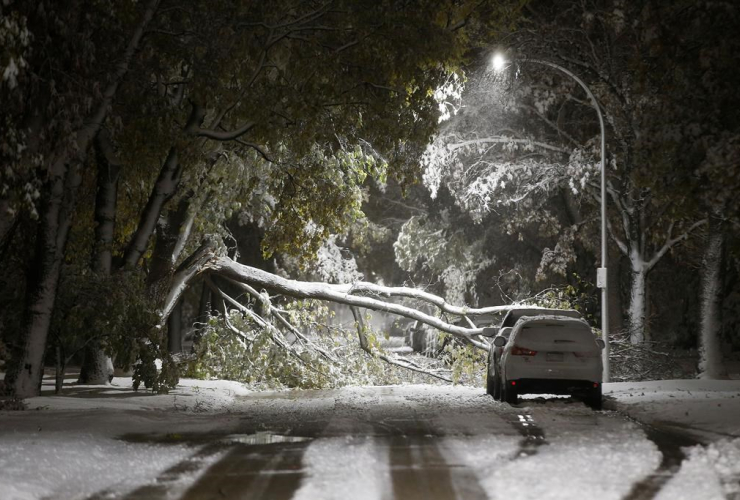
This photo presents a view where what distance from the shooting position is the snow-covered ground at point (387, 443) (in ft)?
28.9

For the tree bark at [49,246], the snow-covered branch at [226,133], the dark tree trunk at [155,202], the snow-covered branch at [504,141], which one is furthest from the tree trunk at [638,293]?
the tree bark at [49,246]

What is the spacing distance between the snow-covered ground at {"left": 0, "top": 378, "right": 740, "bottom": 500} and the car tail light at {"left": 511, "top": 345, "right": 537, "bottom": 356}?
1008 mm

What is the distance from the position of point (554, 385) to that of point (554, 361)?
44cm

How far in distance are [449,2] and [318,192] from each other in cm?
522

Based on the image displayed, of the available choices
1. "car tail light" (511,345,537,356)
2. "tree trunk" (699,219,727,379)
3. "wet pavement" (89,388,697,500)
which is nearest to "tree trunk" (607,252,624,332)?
"tree trunk" (699,219,727,379)

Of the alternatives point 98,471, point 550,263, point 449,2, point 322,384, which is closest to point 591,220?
point 550,263

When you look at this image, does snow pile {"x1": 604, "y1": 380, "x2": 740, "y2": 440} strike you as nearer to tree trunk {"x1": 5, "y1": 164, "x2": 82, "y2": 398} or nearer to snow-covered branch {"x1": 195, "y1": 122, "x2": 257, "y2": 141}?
snow-covered branch {"x1": 195, "y1": 122, "x2": 257, "y2": 141}

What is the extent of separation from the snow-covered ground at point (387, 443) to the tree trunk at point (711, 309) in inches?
278

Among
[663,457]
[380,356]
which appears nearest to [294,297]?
[380,356]

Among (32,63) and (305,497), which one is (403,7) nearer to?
(32,63)

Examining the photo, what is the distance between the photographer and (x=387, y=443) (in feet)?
39.2

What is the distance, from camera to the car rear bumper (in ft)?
58.6

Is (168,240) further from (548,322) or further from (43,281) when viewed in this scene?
(548,322)

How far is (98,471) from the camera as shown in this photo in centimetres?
973
